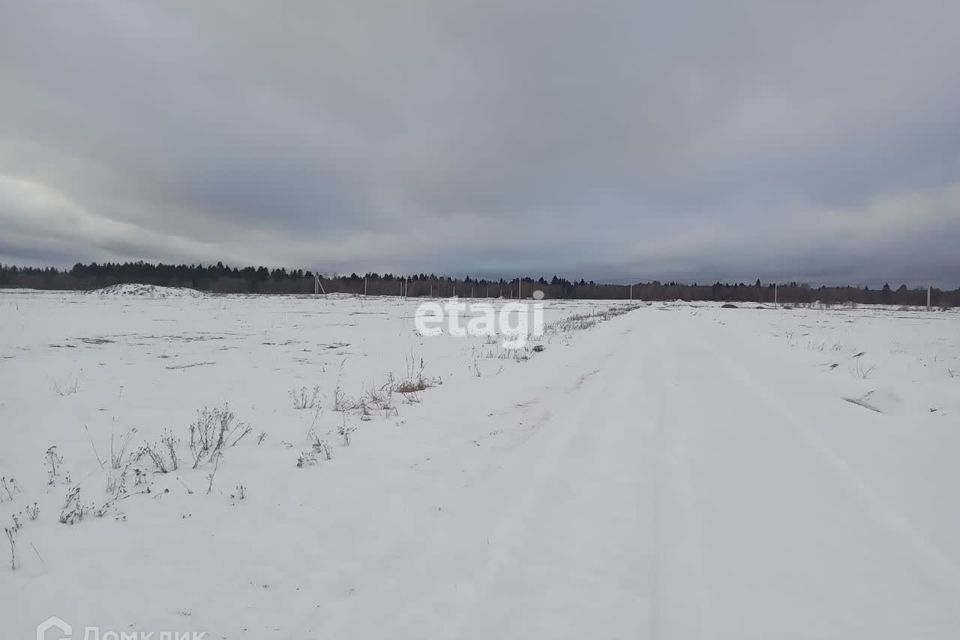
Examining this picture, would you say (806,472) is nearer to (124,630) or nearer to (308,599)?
(308,599)

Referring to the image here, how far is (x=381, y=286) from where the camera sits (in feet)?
373

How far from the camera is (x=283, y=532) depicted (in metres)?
3.72

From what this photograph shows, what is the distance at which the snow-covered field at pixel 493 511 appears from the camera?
274 cm

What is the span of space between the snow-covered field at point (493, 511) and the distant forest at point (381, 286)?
310 feet

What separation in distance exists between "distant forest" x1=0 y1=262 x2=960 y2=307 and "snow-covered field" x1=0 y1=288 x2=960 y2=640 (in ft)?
310

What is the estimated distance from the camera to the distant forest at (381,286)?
3903 inches

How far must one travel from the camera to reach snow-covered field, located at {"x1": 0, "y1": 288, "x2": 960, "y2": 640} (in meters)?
2.74

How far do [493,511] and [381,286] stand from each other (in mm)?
113397

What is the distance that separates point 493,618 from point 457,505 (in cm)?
148

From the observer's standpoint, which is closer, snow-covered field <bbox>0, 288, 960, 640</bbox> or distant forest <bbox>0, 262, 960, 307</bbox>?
snow-covered field <bbox>0, 288, 960, 640</bbox>

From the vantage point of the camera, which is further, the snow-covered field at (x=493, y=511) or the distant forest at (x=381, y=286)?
the distant forest at (x=381, y=286)

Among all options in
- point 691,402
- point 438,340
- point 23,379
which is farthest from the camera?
point 438,340

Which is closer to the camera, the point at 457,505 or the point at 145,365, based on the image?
the point at 457,505

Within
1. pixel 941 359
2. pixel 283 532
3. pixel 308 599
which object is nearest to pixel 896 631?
pixel 308 599
